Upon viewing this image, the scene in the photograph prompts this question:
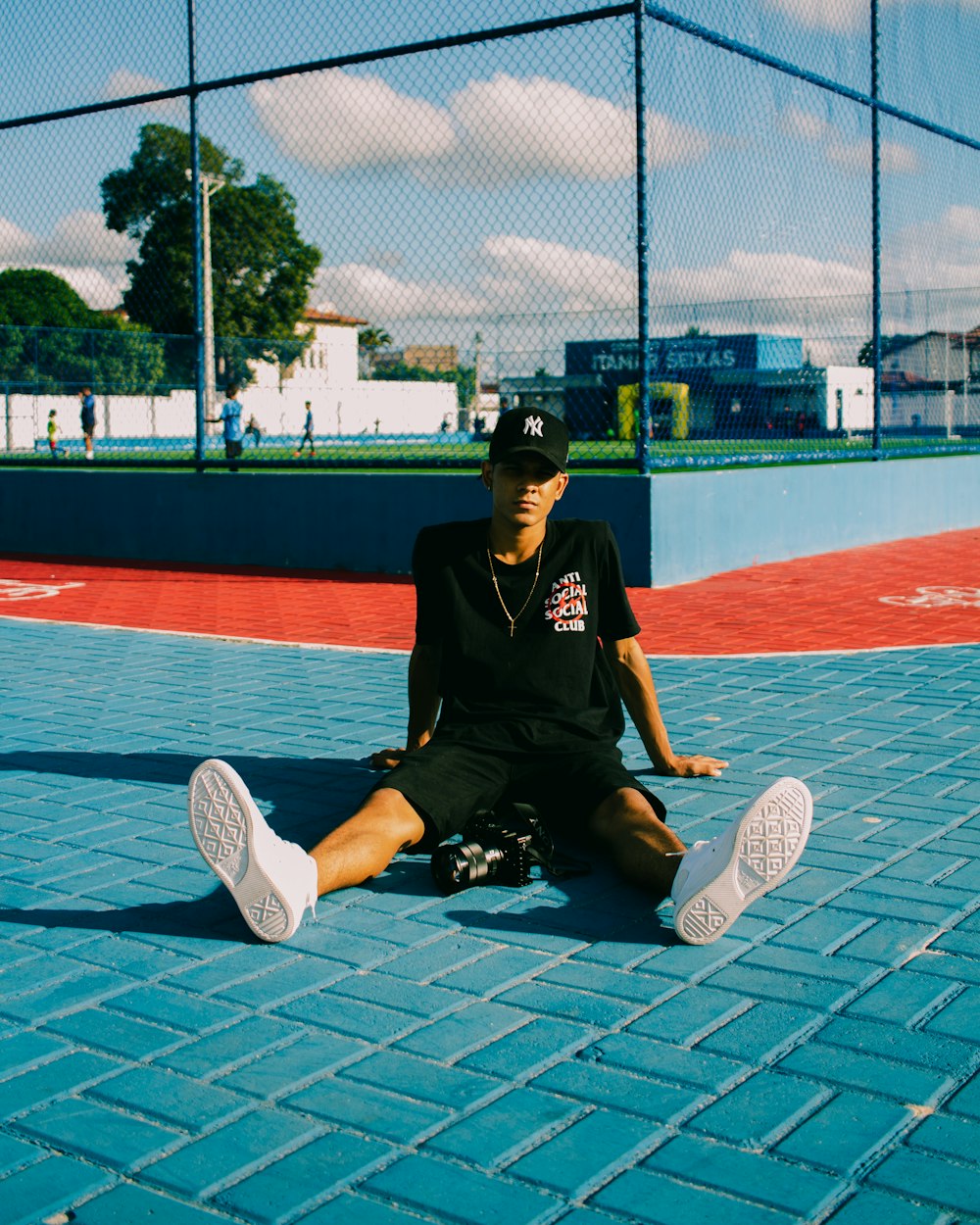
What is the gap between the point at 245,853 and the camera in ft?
11.4

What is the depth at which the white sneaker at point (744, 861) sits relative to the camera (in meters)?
3.42

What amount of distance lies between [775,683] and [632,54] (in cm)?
536

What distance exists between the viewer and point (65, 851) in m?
4.56

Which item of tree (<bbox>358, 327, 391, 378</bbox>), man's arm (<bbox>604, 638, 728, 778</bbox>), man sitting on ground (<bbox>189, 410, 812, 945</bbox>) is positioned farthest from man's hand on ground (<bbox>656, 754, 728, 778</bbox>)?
tree (<bbox>358, 327, 391, 378</bbox>)

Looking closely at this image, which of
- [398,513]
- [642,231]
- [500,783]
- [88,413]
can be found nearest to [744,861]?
[500,783]

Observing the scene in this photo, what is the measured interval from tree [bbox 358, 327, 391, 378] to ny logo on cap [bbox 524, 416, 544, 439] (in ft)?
26.7

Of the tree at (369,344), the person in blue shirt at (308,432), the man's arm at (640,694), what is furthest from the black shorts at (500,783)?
the person in blue shirt at (308,432)

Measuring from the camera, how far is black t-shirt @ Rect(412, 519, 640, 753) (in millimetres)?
4398

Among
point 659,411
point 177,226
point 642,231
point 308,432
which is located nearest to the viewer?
point 642,231

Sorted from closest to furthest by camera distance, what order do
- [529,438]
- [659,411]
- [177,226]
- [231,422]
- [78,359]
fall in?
[529,438] → [659,411] → [231,422] → [177,226] → [78,359]

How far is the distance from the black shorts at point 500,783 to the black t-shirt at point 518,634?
0.06 metres

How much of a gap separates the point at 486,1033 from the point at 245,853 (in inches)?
31.1

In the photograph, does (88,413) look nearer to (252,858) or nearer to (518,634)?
(518,634)

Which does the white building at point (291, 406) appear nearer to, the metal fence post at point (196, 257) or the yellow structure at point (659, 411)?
the metal fence post at point (196, 257)
